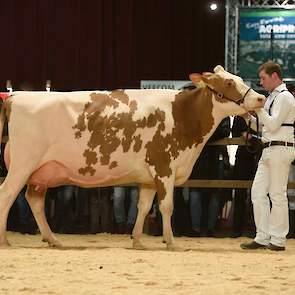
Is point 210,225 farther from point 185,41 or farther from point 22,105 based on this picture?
point 185,41

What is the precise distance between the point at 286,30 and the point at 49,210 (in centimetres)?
462

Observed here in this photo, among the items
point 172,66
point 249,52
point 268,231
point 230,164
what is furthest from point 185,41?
point 268,231

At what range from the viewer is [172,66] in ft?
43.3

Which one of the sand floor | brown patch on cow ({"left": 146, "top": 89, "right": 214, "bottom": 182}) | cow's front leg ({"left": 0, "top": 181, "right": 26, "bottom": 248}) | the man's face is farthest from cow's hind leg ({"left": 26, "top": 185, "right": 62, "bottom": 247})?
the man's face

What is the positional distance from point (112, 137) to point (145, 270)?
185 centimetres

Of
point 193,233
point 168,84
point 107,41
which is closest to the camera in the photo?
point 193,233

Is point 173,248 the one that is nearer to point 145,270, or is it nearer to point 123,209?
point 145,270

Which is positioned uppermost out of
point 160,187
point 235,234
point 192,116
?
point 192,116

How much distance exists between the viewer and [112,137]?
692 centimetres

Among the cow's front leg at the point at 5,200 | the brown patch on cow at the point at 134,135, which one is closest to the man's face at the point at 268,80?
the brown patch on cow at the point at 134,135

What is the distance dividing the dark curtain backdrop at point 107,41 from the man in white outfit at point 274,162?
6.07m

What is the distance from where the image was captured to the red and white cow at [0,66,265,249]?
22.4 ft

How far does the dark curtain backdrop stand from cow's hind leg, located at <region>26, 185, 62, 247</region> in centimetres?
598

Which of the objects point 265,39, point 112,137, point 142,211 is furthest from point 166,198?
point 265,39
